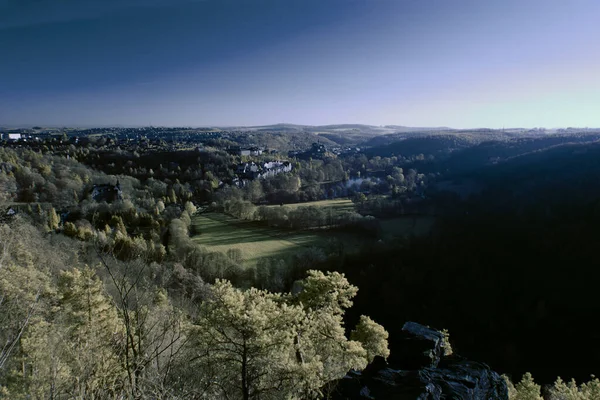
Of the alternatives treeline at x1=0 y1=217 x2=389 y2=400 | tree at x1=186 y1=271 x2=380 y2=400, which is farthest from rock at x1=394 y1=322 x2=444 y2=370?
tree at x1=186 y1=271 x2=380 y2=400

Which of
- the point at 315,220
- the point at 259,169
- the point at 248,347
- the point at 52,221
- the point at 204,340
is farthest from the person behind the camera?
the point at 259,169

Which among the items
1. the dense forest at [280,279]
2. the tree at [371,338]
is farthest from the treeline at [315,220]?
the tree at [371,338]

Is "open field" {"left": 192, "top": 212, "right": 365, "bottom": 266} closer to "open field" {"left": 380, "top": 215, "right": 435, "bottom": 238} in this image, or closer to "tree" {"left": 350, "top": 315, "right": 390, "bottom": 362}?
"open field" {"left": 380, "top": 215, "right": 435, "bottom": 238}

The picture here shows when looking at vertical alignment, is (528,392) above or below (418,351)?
below

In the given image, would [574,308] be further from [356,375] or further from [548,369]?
[356,375]

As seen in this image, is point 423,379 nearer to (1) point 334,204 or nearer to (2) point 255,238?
(2) point 255,238

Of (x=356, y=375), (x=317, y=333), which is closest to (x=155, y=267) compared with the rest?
(x=317, y=333)

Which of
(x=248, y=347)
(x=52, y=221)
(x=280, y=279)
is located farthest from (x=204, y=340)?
(x=52, y=221)
